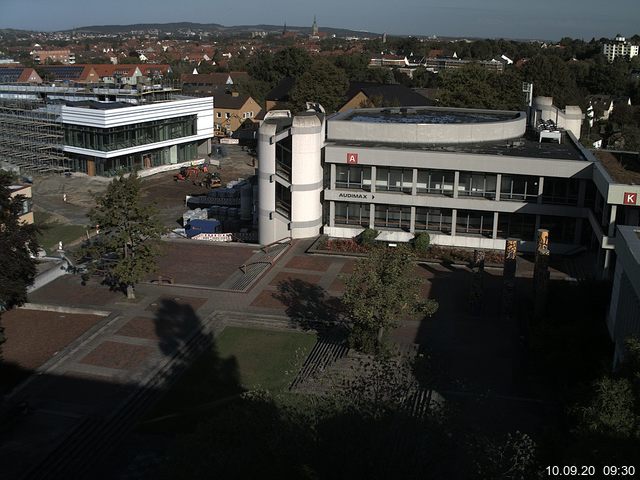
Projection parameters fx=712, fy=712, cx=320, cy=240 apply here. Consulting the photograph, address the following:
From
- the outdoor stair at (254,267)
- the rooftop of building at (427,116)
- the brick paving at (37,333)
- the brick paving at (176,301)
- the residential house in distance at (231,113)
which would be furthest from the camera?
the residential house in distance at (231,113)

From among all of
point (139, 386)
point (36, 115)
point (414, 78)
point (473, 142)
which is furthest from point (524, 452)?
point (414, 78)

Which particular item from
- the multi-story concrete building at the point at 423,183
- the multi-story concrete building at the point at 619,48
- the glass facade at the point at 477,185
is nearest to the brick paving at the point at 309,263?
the multi-story concrete building at the point at 423,183

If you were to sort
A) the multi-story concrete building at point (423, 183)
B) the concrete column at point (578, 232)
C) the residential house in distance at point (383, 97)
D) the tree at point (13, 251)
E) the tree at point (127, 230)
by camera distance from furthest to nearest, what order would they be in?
the residential house in distance at point (383, 97)
the multi-story concrete building at point (423, 183)
the concrete column at point (578, 232)
the tree at point (127, 230)
the tree at point (13, 251)

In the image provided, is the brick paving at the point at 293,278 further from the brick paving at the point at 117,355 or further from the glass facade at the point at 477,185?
the glass facade at the point at 477,185

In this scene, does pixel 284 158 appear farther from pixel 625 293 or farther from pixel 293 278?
pixel 625 293

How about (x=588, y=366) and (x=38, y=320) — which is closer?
(x=588, y=366)

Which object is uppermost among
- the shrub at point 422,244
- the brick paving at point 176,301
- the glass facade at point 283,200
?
the glass facade at point 283,200

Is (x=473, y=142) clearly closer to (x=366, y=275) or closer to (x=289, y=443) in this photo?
(x=366, y=275)
